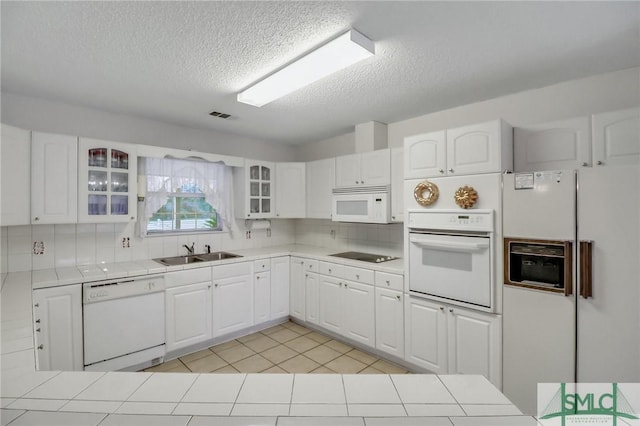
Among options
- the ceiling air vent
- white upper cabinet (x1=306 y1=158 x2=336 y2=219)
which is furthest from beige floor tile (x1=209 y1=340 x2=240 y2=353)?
the ceiling air vent

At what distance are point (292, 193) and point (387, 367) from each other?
242 cm

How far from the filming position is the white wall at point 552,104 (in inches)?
84.9


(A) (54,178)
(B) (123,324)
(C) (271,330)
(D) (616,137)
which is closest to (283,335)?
(C) (271,330)

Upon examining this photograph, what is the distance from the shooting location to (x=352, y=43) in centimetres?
171

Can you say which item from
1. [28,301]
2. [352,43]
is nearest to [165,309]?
[28,301]

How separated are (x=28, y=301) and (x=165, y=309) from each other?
1155mm

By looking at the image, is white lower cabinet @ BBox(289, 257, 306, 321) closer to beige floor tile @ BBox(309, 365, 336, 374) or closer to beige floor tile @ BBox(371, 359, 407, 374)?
beige floor tile @ BBox(309, 365, 336, 374)

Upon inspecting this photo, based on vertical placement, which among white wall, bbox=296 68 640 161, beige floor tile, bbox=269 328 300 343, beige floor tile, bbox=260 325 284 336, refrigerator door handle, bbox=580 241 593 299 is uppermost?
white wall, bbox=296 68 640 161

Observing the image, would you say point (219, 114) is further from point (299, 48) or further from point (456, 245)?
point (456, 245)

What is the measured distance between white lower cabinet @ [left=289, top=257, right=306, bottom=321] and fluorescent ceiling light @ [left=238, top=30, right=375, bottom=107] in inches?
81.9

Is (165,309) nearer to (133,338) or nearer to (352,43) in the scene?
(133,338)

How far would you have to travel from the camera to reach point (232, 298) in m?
3.36

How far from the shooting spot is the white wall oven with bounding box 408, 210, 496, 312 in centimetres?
221

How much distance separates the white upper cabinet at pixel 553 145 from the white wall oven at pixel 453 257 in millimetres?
615
